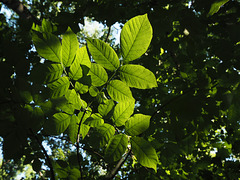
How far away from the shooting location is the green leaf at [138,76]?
88cm

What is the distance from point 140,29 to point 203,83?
1.14 metres

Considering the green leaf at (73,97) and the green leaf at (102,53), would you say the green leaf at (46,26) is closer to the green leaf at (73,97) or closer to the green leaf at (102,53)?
the green leaf at (73,97)

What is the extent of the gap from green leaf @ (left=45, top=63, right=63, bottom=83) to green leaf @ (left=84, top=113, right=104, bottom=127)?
0.30 metres

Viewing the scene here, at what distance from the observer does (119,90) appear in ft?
3.16

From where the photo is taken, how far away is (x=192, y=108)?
938mm

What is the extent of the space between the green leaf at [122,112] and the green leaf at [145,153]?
12 centimetres

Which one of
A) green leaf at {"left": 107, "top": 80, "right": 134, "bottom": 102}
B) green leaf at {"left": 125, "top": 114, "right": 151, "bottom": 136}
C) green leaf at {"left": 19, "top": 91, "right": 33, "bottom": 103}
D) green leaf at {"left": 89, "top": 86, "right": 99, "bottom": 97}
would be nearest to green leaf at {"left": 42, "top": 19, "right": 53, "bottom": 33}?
green leaf at {"left": 19, "top": 91, "right": 33, "bottom": 103}

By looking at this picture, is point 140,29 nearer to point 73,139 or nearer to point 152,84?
point 152,84

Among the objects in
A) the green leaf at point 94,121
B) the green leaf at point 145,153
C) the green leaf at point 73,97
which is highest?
the green leaf at point 73,97

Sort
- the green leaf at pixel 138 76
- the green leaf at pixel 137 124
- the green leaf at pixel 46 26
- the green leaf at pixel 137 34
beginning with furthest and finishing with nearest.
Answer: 1. the green leaf at pixel 46 26
2. the green leaf at pixel 137 124
3. the green leaf at pixel 138 76
4. the green leaf at pixel 137 34

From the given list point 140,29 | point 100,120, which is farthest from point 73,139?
point 140,29

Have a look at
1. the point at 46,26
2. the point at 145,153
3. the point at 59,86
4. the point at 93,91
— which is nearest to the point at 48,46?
the point at 59,86

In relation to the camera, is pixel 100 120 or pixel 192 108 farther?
pixel 100 120

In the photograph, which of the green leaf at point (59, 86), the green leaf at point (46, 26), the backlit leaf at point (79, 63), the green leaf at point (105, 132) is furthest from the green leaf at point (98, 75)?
the green leaf at point (46, 26)
